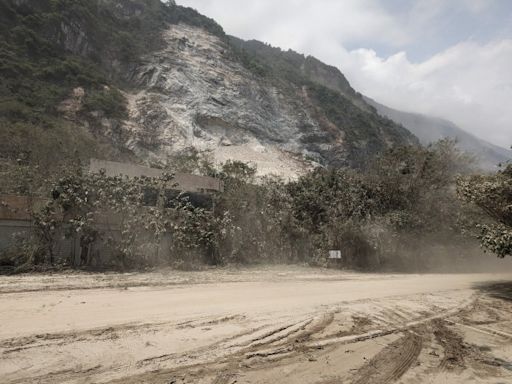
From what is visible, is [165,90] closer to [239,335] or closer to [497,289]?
[497,289]

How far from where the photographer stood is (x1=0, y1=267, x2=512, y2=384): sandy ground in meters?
5.89

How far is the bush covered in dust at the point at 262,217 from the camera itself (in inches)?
628

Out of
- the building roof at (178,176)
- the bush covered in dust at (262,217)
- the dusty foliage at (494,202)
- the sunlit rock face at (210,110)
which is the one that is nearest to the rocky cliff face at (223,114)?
the sunlit rock face at (210,110)

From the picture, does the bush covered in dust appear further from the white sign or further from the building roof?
the building roof

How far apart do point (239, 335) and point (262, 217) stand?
47.7 feet

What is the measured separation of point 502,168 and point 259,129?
46197 millimetres

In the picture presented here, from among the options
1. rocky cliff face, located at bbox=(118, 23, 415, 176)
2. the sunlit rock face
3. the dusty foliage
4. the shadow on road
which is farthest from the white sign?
the sunlit rock face

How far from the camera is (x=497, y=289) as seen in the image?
52.7 ft

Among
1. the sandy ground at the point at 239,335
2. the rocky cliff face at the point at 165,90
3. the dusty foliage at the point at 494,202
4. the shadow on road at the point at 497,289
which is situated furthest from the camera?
the rocky cliff face at the point at 165,90

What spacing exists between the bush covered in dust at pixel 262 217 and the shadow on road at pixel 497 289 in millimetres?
2248

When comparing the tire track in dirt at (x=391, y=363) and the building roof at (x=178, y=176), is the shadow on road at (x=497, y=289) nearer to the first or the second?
the tire track in dirt at (x=391, y=363)

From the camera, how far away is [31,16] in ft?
168

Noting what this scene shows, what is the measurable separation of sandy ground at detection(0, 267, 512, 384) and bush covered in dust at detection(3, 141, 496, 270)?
3.34 meters

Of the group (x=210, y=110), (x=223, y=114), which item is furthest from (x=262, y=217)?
(x=223, y=114)
